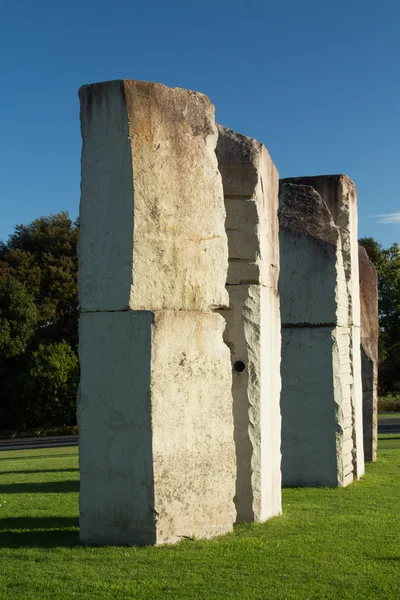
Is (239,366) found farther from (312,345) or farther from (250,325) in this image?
(312,345)

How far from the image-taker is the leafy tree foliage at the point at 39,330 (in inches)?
1131

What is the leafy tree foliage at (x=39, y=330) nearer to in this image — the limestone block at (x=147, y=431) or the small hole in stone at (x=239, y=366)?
the small hole in stone at (x=239, y=366)

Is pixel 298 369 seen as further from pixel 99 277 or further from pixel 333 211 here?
pixel 99 277

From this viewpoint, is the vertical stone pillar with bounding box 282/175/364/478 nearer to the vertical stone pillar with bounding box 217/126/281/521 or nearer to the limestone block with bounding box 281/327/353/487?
the limestone block with bounding box 281/327/353/487

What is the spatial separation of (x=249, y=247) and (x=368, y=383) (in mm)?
6966

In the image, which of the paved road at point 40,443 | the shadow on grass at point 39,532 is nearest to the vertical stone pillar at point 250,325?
the shadow on grass at point 39,532

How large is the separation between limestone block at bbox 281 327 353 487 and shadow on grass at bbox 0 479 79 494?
2796 mm

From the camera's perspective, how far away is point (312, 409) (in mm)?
10820

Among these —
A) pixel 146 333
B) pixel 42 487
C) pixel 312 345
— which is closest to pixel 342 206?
pixel 312 345

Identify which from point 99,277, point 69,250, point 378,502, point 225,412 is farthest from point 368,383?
point 69,250

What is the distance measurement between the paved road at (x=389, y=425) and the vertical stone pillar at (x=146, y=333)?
1533cm

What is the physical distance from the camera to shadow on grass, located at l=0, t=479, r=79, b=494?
10398 mm

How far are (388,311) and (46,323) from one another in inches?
552

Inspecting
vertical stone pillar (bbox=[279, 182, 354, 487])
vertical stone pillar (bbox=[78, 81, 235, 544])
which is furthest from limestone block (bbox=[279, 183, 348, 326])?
vertical stone pillar (bbox=[78, 81, 235, 544])
